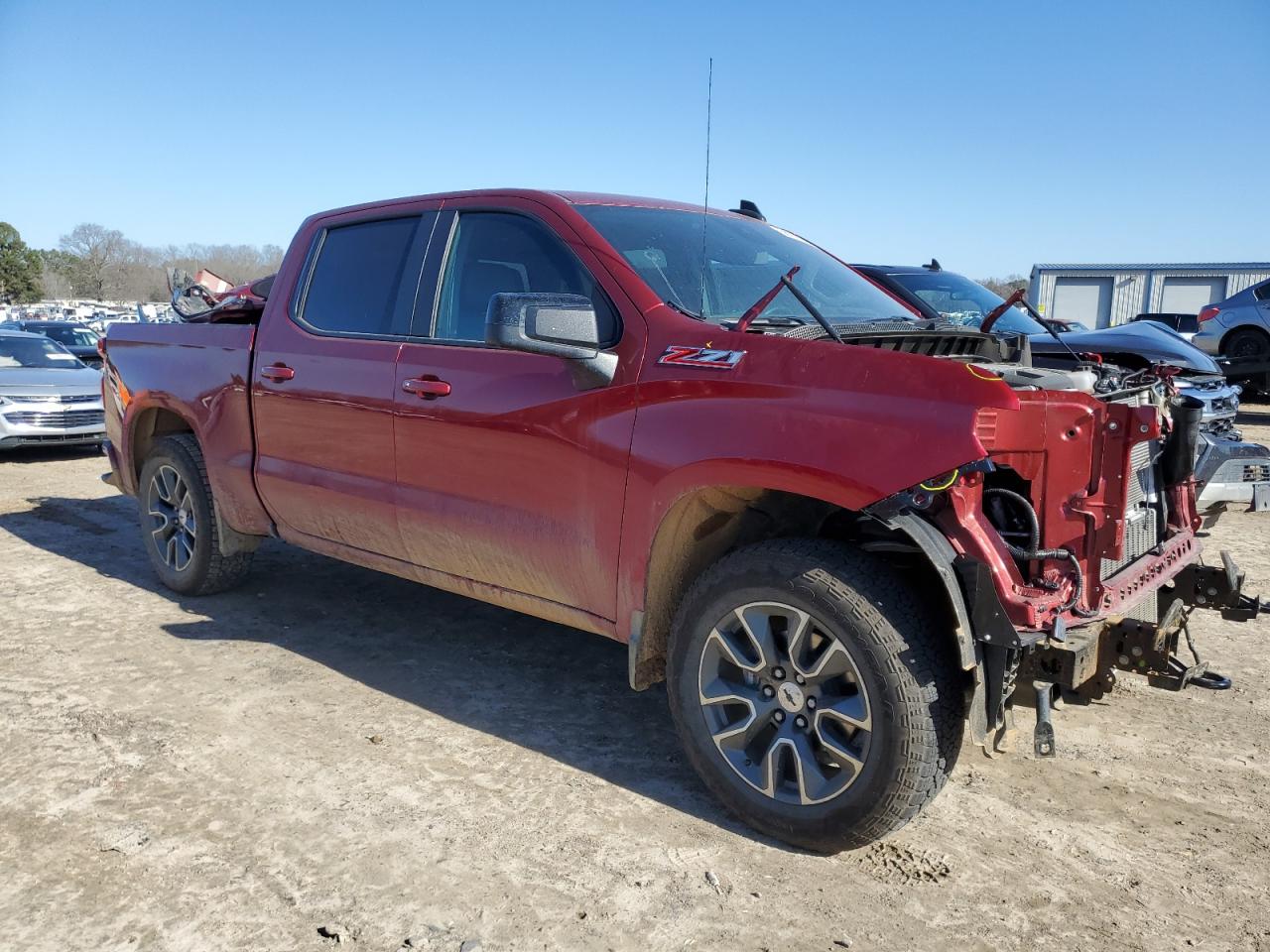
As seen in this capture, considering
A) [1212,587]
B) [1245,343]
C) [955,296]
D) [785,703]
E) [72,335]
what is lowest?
[785,703]

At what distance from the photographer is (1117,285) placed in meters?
31.0

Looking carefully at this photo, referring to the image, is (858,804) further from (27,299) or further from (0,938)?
(27,299)

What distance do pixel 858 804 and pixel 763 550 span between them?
0.77 metres

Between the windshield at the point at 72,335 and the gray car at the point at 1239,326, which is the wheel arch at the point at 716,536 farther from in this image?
the windshield at the point at 72,335

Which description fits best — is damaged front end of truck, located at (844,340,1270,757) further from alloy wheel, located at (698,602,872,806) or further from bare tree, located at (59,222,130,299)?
bare tree, located at (59,222,130,299)

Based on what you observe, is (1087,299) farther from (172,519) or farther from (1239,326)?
(172,519)

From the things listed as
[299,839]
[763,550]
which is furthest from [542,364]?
[299,839]

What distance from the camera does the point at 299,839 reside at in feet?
9.87

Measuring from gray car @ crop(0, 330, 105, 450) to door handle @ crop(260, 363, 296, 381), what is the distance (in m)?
6.70

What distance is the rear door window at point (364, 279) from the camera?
163 inches

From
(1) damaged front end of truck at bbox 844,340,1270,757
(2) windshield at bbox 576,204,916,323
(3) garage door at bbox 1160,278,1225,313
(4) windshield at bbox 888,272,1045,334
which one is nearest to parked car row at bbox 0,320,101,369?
(4) windshield at bbox 888,272,1045,334

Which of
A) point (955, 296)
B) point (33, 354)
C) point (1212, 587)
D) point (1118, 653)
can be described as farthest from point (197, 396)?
point (33, 354)

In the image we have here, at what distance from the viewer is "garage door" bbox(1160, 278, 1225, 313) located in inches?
1238

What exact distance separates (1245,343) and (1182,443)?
13.7 metres
